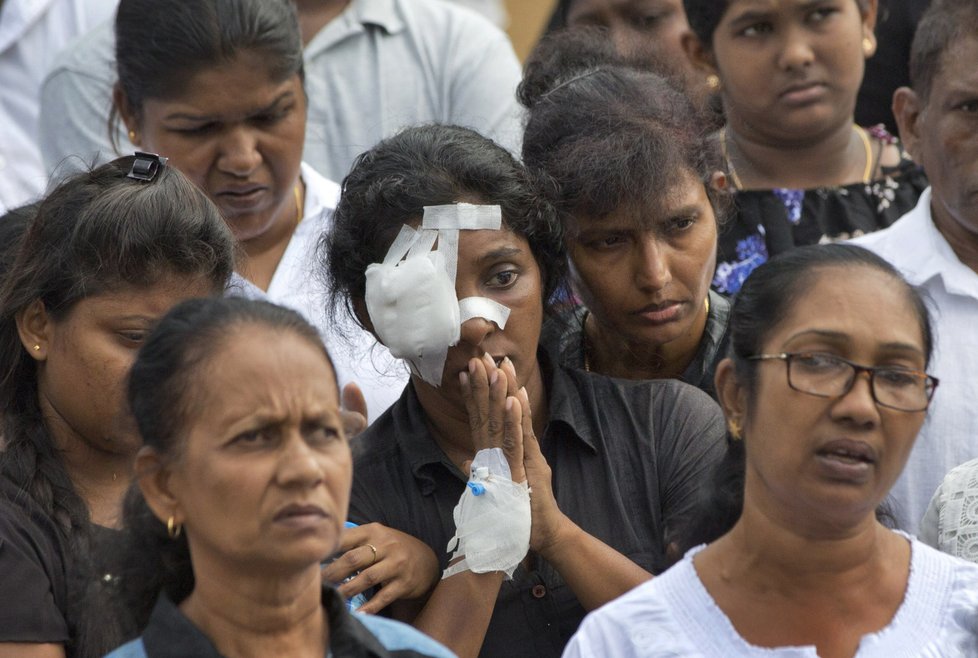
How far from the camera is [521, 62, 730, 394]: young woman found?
12.1ft

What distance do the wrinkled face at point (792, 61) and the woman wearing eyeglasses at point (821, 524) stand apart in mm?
1749

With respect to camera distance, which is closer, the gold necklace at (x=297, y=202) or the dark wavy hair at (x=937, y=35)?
the dark wavy hair at (x=937, y=35)

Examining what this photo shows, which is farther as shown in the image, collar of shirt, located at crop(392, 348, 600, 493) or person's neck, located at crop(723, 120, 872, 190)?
person's neck, located at crop(723, 120, 872, 190)

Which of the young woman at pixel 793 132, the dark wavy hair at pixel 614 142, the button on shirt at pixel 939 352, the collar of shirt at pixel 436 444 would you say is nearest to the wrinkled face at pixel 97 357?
the collar of shirt at pixel 436 444

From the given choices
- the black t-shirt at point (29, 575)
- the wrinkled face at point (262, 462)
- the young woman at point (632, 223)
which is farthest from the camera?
the young woman at point (632, 223)

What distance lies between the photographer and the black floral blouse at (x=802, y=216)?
4.33m

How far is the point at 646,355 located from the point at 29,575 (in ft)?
5.20

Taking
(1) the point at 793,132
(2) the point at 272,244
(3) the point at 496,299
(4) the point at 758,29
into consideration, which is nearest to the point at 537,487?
(3) the point at 496,299

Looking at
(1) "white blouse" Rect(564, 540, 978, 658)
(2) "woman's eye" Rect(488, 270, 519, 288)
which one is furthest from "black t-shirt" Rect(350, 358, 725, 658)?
(1) "white blouse" Rect(564, 540, 978, 658)

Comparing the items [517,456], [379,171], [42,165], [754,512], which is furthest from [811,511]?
[42,165]

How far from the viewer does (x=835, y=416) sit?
263 centimetres

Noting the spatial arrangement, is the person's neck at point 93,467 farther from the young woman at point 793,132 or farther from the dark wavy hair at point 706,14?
the dark wavy hair at point 706,14

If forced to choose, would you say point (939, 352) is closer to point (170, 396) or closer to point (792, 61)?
point (792, 61)

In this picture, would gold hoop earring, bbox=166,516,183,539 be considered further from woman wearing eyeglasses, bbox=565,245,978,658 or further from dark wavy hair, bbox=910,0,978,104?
dark wavy hair, bbox=910,0,978,104
